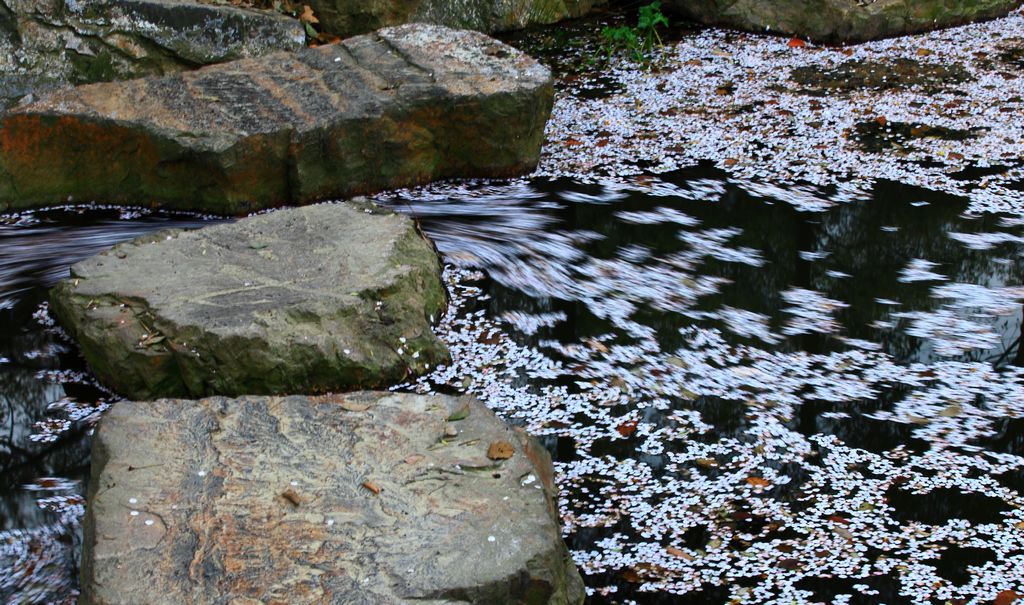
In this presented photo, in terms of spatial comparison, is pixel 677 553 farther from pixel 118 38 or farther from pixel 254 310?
pixel 118 38

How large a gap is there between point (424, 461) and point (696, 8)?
18.0ft

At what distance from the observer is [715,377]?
11.1ft

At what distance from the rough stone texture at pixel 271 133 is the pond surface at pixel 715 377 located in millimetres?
141

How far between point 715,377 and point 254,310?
4.72 feet

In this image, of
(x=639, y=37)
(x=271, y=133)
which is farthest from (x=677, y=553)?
(x=639, y=37)

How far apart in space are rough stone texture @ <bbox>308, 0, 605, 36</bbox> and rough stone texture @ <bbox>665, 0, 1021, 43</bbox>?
0.88 m

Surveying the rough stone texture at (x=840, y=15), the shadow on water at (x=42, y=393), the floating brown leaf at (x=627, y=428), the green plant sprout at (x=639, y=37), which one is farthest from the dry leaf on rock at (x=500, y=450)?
the rough stone texture at (x=840, y=15)

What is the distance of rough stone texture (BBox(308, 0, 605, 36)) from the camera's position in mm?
6535

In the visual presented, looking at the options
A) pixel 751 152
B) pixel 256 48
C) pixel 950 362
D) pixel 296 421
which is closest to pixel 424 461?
pixel 296 421

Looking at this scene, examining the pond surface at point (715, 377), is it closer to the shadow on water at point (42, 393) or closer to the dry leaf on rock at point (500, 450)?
the shadow on water at point (42, 393)

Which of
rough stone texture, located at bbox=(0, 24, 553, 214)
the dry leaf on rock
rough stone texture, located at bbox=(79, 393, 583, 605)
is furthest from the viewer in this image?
rough stone texture, located at bbox=(0, 24, 553, 214)

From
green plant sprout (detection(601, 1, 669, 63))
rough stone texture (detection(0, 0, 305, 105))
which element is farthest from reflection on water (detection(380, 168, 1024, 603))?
green plant sprout (detection(601, 1, 669, 63))

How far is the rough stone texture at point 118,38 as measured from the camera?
17.1ft

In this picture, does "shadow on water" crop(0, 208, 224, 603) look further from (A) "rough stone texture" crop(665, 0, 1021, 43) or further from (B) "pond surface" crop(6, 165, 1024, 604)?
(A) "rough stone texture" crop(665, 0, 1021, 43)
